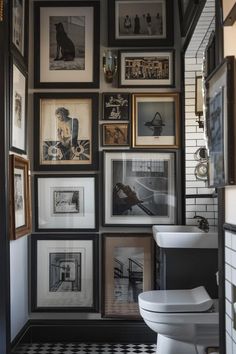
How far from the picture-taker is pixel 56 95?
10.2 feet

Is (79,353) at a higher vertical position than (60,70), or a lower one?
lower

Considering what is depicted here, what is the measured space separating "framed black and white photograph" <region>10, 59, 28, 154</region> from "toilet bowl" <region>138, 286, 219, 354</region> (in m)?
1.21

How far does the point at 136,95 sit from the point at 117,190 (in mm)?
679

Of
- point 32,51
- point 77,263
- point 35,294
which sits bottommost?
point 35,294

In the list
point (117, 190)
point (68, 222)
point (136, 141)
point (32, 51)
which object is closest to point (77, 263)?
point (68, 222)

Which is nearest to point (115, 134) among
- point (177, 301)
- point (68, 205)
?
point (68, 205)

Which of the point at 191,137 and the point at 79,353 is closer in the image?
the point at 79,353

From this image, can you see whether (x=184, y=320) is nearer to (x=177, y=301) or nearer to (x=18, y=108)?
(x=177, y=301)

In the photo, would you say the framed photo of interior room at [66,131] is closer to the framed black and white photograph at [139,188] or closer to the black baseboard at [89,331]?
the framed black and white photograph at [139,188]

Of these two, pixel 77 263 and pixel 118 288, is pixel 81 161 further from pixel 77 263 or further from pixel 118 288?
pixel 118 288

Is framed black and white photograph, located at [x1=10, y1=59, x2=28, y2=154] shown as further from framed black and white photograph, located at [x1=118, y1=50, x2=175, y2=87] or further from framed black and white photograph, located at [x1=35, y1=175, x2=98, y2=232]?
framed black and white photograph, located at [x1=118, y1=50, x2=175, y2=87]

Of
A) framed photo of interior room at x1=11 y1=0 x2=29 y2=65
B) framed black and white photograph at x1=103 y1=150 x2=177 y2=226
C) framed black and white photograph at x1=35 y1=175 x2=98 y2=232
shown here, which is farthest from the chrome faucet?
framed photo of interior room at x1=11 y1=0 x2=29 y2=65

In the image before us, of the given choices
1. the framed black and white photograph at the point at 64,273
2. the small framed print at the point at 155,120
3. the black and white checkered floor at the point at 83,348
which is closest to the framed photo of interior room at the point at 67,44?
the small framed print at the point at 155,120

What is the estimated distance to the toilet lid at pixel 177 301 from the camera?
2262 millimetres
